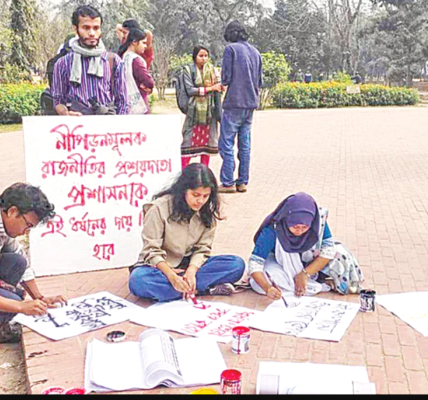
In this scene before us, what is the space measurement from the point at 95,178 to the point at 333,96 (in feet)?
62.3

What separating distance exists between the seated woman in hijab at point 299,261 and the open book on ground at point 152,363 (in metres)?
0.80

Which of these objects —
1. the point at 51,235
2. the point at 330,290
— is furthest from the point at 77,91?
the point at 330,290

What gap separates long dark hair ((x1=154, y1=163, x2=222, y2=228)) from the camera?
348cm

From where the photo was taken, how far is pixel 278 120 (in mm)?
17047

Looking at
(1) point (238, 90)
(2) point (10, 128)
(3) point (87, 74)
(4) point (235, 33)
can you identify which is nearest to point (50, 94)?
(3) point (87, 74)

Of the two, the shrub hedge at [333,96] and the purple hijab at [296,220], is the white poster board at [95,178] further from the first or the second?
the shrub hedge at [333,96]

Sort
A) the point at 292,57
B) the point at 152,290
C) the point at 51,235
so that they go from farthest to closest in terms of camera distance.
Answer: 1. the point at 292,57
2. the point at 51,235
3. the point at 152,290

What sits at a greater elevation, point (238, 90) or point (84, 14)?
point (84, 14)

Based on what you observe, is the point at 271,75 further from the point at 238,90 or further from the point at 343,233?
the point at 343,233

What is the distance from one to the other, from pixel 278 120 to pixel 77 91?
13154mm

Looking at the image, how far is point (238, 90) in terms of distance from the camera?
21.9ft

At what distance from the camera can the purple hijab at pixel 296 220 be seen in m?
3.42

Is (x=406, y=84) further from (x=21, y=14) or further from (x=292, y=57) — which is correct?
(x=21, y=14)

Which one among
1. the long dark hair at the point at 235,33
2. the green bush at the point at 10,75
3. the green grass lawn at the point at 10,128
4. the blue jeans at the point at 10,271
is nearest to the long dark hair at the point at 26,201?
the blue jeans at the point at 10,271
